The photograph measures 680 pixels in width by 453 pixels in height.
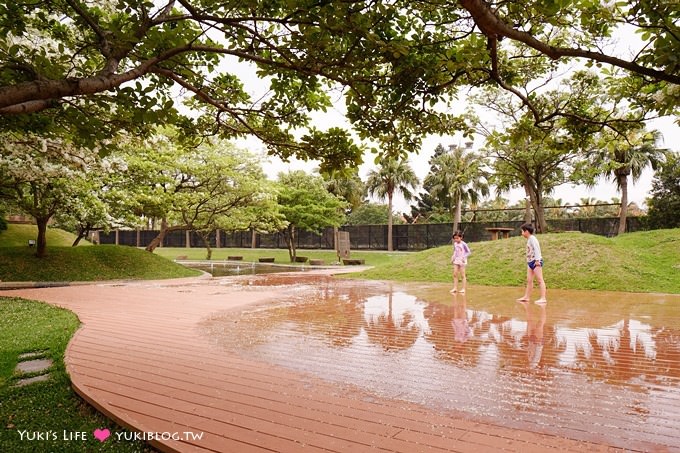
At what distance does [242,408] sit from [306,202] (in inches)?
988

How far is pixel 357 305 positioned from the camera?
390 inches

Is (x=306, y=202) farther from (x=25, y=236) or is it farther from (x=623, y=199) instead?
(x=623, y=199)

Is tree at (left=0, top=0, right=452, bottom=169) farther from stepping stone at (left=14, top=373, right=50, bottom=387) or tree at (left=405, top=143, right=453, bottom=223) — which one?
tree at (left=405, top=143, right=453, bottom=223)

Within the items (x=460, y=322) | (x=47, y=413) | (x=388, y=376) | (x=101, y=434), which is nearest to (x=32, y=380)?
(x=47, y=413)

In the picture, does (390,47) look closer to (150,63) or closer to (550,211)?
(150,63)

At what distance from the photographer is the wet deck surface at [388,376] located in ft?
10.3

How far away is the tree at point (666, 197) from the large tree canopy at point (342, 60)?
21222 mm

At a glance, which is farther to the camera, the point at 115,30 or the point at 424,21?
the point at 424,21

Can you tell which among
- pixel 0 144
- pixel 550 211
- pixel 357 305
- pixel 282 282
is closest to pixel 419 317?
pixel 357 305

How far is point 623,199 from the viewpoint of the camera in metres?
24.3

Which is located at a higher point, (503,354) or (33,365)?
(503,354)

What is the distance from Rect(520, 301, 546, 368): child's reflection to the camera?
17.0 feet

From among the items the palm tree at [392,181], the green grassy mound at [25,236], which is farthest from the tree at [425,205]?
the green grassy mound at [25,236]

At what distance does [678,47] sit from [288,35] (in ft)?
10.5
